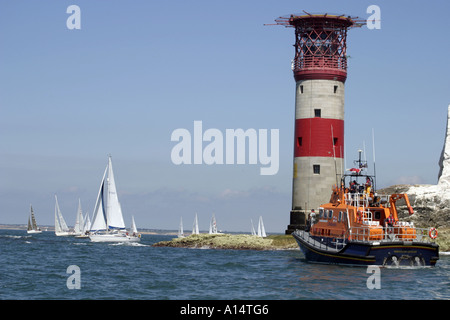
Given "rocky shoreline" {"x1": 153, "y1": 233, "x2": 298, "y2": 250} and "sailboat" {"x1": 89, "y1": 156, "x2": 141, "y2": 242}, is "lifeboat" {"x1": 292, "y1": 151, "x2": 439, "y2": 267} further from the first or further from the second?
"sailboat" {"x1": 89, "y1": 156, "x2": 141, "y2": 242}

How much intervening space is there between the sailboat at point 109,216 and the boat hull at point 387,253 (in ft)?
184

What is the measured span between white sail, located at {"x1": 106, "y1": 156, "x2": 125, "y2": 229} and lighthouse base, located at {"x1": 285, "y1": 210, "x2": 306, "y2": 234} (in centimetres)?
3695

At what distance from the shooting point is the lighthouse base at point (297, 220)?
213ft

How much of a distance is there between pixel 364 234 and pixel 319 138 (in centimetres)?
2078

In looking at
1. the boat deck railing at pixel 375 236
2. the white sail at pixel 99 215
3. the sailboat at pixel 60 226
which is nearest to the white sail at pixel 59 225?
the sailboat at pixel 60 226

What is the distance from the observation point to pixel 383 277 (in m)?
38.3

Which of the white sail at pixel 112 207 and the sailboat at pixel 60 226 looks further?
the sailboat at pixel 60 226

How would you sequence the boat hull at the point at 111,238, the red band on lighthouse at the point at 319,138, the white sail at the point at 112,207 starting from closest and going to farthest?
1. the red band on lighthouse at the point at 319,138
2. the boat hull at the point at 111,238
3. the white sail at the point at 112,207

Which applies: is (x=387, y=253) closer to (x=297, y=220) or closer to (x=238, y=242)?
(x=297, y=220)

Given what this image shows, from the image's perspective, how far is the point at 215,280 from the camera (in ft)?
126

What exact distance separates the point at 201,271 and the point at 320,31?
30948 millimetres

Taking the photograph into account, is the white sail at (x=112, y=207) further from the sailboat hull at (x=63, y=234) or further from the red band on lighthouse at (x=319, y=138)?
the sailboat hull at (x=63, y=234)
